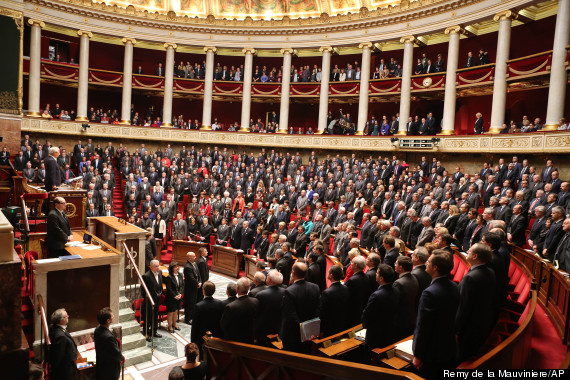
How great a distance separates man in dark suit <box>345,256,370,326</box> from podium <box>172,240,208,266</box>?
814 cm

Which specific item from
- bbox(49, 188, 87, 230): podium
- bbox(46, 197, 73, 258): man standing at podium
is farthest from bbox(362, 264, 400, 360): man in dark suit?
bbox(49, 188, 87, 230): podium

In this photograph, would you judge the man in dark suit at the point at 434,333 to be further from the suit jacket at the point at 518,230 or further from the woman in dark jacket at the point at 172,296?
the woman in dark jacket at the point at 172,296

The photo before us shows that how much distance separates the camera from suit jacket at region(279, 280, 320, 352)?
13.5 ft

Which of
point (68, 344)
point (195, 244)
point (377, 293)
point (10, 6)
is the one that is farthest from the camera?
point (10, 6)

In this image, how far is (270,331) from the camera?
455 centimetres

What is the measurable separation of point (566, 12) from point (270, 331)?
14.2 meters

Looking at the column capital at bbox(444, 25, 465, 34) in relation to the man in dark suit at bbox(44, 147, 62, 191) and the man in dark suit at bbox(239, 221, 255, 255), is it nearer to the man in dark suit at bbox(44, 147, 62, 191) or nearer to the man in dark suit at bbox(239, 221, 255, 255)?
the man in dark suit at bbox(239, 221, 255, 255)

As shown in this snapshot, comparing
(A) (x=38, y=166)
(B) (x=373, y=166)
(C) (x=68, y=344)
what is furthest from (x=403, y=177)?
(A) (x=38, y=166)

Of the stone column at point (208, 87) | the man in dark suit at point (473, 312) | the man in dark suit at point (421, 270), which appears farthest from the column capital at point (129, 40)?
the man in dark suit at point (473, 312)

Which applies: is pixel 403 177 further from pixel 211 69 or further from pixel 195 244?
pixel 211 69

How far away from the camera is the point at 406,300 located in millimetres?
3852

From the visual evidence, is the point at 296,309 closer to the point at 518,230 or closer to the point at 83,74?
the point at 518,230

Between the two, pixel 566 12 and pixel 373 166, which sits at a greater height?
pixel 566 12

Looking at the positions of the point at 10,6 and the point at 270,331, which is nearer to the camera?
the point at 270,331
